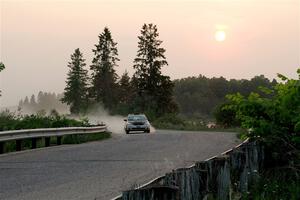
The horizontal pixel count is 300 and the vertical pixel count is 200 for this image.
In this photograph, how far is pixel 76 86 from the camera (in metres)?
122

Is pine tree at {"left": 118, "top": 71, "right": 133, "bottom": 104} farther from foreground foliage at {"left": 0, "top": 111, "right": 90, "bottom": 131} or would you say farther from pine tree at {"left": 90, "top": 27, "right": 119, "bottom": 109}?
foreground foliage at {"left": 0, "top": 111, "right": 90, "bottom": 131}

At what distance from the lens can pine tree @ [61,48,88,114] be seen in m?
122

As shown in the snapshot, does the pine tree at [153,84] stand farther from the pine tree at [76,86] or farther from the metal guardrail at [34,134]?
the metal guardrail at [34,134]

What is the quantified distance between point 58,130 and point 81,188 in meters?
12.4

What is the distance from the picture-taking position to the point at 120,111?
97.1 metres

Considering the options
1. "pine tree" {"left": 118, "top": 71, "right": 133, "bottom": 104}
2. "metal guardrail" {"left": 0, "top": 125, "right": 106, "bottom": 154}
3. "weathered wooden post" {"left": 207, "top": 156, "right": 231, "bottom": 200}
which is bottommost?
"weathered wooden post" {"left": 207, "top": 156, "right": 231, "bottom": 200}

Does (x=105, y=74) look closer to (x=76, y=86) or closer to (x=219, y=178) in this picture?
(x=76, y=86)

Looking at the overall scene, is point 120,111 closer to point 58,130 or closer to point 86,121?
point 86,121

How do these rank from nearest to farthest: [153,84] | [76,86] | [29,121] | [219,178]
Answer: [219,178] < [29,121] < [153,84] < [76,86]

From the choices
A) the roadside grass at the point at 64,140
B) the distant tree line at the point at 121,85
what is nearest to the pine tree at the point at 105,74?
the distant tree line at the point at 121,85

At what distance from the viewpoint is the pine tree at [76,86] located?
122 m

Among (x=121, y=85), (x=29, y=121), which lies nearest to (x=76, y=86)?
(x=121, y=85)

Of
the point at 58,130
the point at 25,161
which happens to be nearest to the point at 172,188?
the point at 25,161

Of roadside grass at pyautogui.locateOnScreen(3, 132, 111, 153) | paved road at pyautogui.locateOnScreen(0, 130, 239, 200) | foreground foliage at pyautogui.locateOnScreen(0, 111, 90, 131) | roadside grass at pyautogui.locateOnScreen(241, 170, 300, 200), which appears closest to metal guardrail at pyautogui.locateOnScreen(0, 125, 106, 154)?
roadside grass at pyautogui.locateOnScreen(3, 132, 111, 153)
